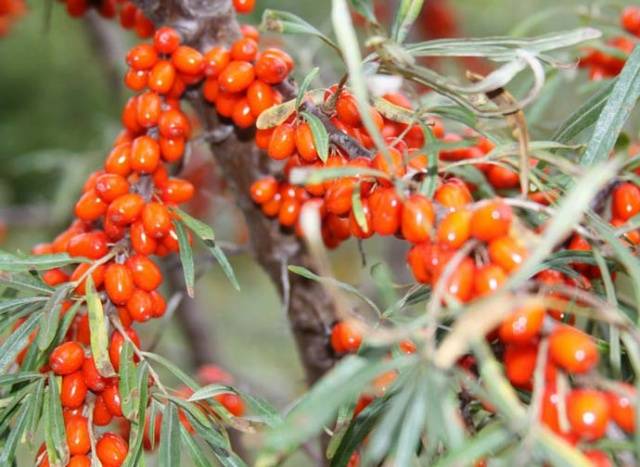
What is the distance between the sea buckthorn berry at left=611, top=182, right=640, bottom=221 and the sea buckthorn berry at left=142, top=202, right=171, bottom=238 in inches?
20.8

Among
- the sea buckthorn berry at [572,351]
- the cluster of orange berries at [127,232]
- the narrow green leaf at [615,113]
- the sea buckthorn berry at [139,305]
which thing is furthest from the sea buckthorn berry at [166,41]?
the sea buckthorn berry at [572,351]

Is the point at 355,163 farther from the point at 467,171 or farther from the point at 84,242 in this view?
the point at 84,242

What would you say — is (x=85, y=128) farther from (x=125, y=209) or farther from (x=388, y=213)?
(x=388, y=213)

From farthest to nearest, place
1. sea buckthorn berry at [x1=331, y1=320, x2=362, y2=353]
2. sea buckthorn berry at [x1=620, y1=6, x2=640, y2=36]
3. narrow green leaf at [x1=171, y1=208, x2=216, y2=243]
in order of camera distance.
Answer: sea buckthorn berry at [x1=620, y1=6, x2=640, y2=36], sea buckthorn berry at [x1=331, y1=320, x2=362, y2=353], narrow green leaf at [x1=171, y1=208, x2=216, y2=243]

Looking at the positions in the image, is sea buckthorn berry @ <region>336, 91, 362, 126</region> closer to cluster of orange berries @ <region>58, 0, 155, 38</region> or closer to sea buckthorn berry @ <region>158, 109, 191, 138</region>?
sea buckthorn berry @ <region>158, 109, 191, 138</region>

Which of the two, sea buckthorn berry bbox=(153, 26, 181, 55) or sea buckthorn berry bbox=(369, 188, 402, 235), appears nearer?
sea buckthorn berry bbox=(369, 188, 402, 235)

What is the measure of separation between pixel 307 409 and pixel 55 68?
10.1ft

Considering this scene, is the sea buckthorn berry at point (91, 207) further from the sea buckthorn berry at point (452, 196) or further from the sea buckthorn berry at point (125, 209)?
the sea buckthorn berry at point (452, 196)

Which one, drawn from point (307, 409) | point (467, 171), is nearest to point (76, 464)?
point (307, 409)

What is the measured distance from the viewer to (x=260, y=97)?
972mm

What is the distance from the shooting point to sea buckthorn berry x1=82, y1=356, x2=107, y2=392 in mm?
858

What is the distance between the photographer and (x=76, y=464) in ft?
2.76

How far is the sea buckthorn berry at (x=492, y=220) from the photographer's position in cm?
65

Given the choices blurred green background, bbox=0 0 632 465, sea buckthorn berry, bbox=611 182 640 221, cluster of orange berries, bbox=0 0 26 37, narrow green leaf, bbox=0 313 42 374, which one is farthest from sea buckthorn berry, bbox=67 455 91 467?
blurred green background, bbox=0 0 632 465
